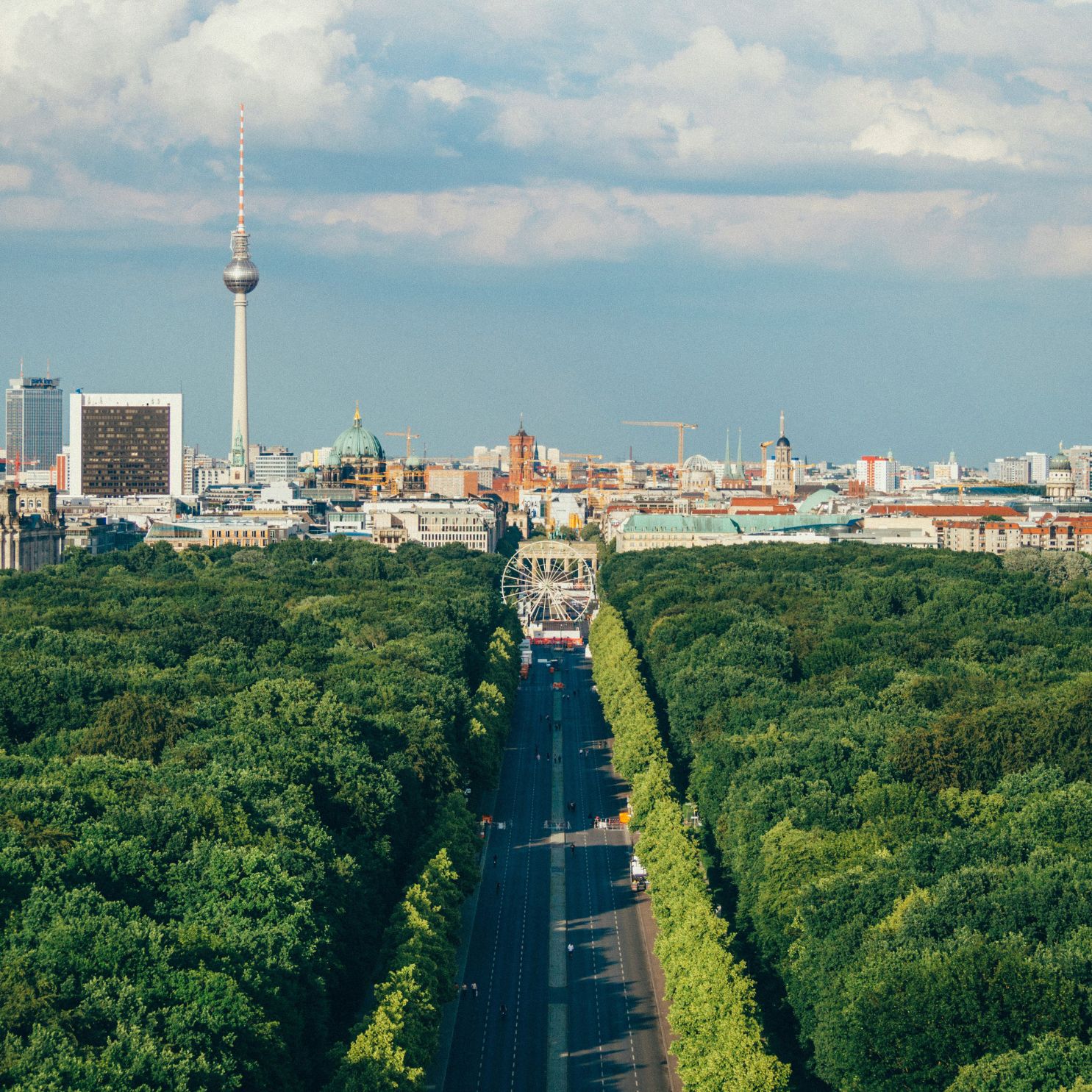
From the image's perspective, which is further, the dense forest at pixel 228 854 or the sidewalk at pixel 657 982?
the sidewalk at pixel 657 982

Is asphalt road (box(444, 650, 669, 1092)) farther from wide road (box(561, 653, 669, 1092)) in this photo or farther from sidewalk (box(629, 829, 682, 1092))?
sidewalk (box(629, 829, 682, 1092))

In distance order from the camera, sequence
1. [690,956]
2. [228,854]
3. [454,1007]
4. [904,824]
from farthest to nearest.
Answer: [904,824]
[454,1007]
[690,956]
[228,854]

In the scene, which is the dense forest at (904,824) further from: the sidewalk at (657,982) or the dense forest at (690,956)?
the sidewalk at (657,982)

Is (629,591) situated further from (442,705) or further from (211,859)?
(211,859)

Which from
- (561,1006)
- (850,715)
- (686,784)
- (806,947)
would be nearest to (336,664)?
(686,784)

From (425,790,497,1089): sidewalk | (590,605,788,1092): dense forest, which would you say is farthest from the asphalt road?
(590,605,788,1092): dense forest

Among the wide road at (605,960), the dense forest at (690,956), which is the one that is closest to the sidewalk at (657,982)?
the wide road at (605,960)

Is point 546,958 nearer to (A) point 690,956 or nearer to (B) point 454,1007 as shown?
(B) point 454,1007


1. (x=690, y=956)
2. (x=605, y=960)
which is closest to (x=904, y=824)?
(x=690, y=956)
